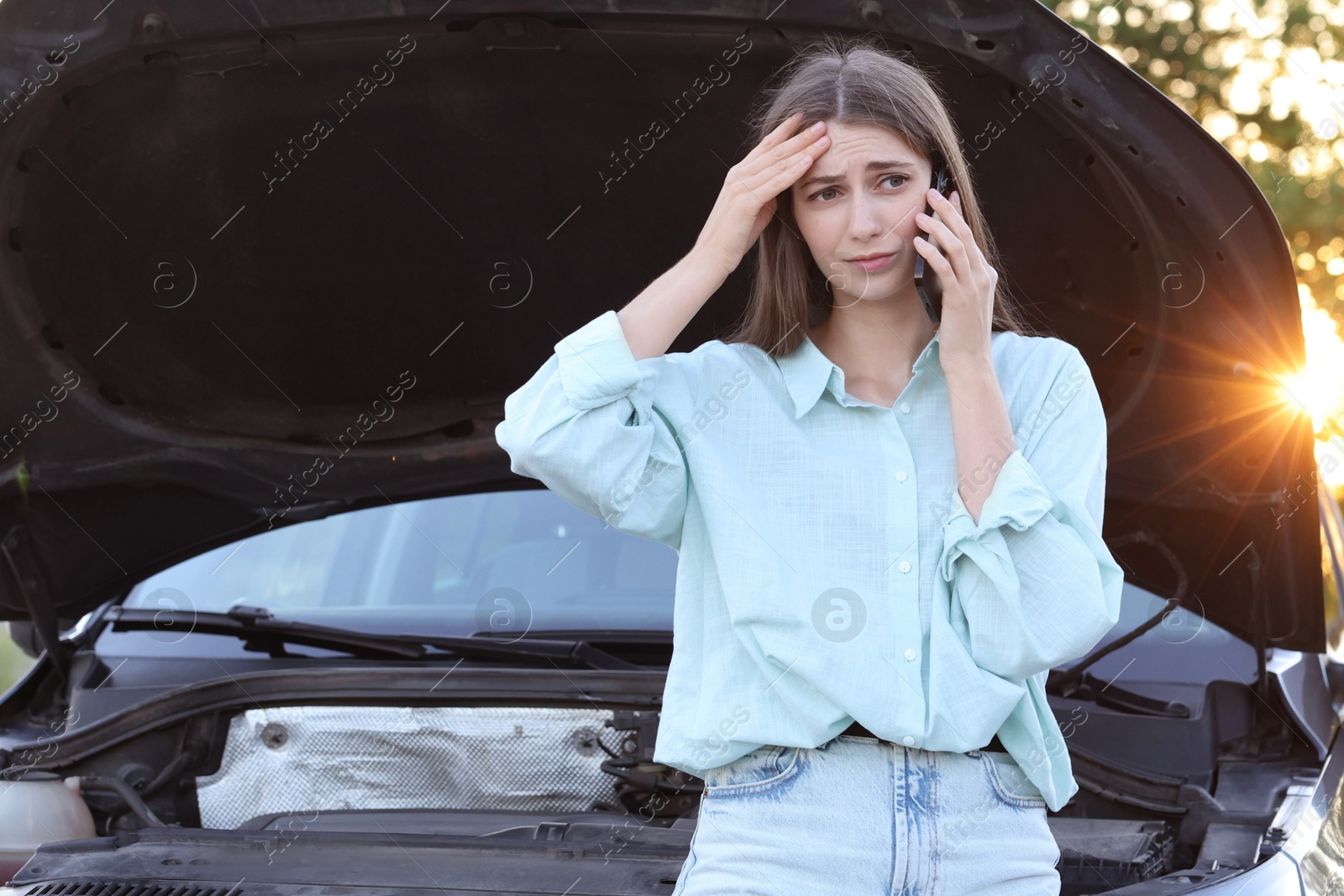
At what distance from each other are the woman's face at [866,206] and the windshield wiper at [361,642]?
1.31 meters

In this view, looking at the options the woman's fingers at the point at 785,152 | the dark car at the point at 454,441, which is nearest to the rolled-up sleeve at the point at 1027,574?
the woman's fingers at the point at 785,152

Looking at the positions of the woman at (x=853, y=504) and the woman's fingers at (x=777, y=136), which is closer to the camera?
the woman at (x=853, y=504)

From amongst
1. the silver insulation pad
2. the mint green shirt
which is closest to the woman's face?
the mint green shirt

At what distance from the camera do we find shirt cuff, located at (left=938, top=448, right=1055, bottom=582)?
142 cm

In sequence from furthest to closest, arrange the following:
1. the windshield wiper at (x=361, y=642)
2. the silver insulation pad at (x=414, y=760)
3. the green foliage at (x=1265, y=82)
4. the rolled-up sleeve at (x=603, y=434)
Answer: the green foliage at (x=1265, y=82)
the windshield wiper at (x=361, y=642)
the silver insulation pad at (x=414, y=760)
the rolled-up sleeve at (x=603, y=434)

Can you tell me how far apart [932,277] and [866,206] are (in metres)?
0.13

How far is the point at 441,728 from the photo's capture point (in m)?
2.65

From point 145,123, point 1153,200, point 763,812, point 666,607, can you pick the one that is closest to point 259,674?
point 666,607

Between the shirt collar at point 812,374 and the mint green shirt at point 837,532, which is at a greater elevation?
the shirt collar at point 812,374

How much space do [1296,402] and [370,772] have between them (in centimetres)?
199

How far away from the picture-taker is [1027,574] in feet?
4.73

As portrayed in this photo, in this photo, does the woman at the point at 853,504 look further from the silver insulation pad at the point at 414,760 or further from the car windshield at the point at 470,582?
the car windshield at the point at 470,582

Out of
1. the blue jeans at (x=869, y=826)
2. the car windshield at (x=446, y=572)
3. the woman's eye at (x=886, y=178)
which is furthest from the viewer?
the car windshield at (x=446, y=572)

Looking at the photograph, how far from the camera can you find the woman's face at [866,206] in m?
1.61
